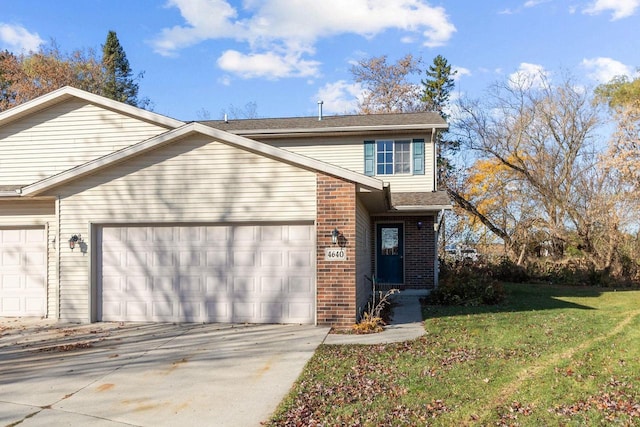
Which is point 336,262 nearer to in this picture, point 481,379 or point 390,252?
point 481,379

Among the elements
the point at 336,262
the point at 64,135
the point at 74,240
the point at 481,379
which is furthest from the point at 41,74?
the point at 481,379

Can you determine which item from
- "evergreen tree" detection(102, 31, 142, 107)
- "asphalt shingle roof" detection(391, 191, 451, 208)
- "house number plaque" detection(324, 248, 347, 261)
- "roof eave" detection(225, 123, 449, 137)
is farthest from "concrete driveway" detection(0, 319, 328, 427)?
"evergreen tree" detection(102, 31, 142, 107)

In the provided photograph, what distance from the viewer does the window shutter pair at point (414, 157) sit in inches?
611

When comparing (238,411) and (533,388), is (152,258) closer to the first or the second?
(238,411)

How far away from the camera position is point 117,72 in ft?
120

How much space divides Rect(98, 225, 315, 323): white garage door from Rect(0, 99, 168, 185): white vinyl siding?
12.5 feet

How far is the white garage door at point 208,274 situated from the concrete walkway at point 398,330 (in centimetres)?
146

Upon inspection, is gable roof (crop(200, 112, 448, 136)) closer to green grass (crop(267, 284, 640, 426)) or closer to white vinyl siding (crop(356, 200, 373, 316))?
white vinyl siding (crop(356, 200, 373, 316))

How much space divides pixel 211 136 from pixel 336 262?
351 centimetres

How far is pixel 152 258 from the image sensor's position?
10.0 meters

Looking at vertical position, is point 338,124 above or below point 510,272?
above

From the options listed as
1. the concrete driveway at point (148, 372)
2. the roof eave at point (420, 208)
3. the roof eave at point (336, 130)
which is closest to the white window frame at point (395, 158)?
the roof eave at point (336, 130)

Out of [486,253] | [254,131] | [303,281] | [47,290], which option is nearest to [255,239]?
[303,281]

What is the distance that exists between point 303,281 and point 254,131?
774 centimetres
